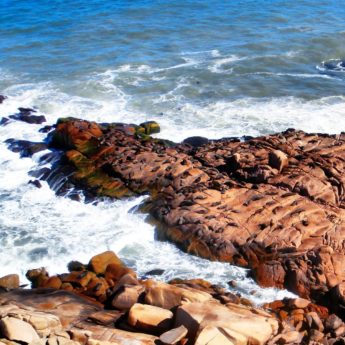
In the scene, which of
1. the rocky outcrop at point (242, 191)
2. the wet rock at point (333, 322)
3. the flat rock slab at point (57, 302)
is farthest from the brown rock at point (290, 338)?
the flat rock slab at point (57, 302)

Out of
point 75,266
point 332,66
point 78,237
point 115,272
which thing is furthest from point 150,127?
point 332,66

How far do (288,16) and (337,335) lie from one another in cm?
4365

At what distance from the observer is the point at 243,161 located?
24.0 metres

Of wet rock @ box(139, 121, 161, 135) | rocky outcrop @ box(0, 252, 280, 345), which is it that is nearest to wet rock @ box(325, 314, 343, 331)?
rocky outcrop @ box(0, 252, 280, 345)

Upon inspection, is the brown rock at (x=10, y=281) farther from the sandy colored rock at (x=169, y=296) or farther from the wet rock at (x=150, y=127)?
the wet rock at (x=150, y=127)

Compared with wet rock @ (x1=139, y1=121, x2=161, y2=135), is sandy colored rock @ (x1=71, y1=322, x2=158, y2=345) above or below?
below

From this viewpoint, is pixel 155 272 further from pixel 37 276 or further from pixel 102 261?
pixel 37 276

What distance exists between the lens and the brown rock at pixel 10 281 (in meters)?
19.1

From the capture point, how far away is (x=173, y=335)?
14023mm

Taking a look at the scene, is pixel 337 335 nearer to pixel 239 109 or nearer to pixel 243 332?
pixel 243 332

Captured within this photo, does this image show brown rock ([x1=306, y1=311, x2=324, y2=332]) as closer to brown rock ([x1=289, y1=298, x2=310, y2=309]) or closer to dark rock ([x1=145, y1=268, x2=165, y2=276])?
brown rock ([x1=289, y1=298, x2=310, y2=309])

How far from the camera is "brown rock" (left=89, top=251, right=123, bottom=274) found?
19.8 meters

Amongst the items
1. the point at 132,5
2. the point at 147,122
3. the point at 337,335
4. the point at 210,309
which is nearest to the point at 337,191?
the point at 337,335

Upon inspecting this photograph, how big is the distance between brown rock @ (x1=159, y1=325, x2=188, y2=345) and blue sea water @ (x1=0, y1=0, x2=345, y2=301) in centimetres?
545
